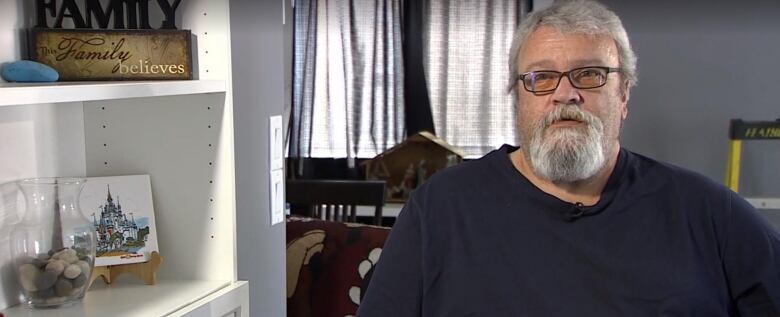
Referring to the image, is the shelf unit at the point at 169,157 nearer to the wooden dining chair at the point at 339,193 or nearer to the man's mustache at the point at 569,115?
the man's mustache at the point at 569,115

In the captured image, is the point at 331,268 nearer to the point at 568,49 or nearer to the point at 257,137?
the point at 257,137

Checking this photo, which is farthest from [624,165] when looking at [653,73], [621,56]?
[653,73]

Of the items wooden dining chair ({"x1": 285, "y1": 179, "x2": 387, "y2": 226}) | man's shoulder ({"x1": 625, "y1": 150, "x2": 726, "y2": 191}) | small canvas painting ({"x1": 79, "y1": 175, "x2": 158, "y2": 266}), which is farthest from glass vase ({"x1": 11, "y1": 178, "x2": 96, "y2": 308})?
wooden dining chair ({"x1": 285, "y1": 179, "x2": 387, "y2": 226})

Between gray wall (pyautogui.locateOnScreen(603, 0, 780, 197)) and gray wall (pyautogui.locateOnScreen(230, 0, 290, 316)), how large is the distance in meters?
2.62

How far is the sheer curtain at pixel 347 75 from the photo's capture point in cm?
472

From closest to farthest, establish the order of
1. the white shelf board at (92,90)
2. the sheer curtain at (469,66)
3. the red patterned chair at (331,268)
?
the white shelf board at (92,90) → the red patterned chair at (331,268) → the sheer curtain at (469,66)

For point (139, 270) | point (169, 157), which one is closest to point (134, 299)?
point (139, 270)

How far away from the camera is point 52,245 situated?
1.36 m

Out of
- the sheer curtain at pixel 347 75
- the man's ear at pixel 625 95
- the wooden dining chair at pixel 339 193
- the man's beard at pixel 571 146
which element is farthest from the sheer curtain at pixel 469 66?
the man's beard at pixel 571 146

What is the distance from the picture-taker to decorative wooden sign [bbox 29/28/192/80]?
4.54 feet

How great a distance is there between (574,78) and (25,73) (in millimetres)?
876

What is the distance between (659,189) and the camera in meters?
1.46

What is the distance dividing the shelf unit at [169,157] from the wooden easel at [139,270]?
18 millimetres

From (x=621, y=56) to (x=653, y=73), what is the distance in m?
2.72
